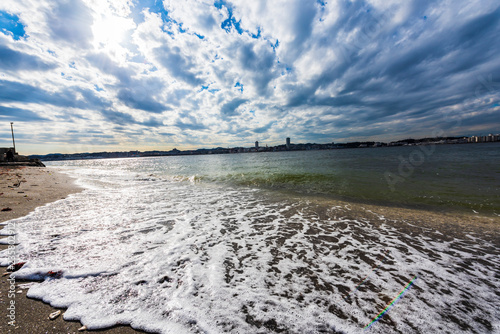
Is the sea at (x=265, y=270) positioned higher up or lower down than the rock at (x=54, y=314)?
lower down

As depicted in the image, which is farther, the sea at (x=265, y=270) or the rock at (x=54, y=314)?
the sea at (x=265, y=270)

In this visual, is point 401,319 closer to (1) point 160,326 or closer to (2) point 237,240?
(1) point 160,326

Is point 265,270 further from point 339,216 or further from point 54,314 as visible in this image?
point 339,216

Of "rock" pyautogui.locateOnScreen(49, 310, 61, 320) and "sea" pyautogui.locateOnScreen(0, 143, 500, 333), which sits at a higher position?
"rock" pyautogui.locateOnScreen(49, 310, 61, 320)

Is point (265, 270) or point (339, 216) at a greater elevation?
point (265, 270)

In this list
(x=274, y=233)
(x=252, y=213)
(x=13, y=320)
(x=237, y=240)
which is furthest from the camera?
(x=252, y=213)

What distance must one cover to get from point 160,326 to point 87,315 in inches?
41.9

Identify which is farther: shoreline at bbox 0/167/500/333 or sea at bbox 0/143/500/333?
sea at bbox 0/143/500/333

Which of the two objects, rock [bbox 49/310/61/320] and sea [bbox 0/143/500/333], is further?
sea [bbox 0/143/500/333]

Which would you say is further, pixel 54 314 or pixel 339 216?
pixel 339 216

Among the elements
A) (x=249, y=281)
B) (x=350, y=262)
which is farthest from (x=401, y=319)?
(x=249, y=281)

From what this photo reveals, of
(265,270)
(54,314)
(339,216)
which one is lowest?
(339,216)

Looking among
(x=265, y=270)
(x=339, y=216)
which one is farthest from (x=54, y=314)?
(x=339, y=216)

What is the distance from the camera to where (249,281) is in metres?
3.45
